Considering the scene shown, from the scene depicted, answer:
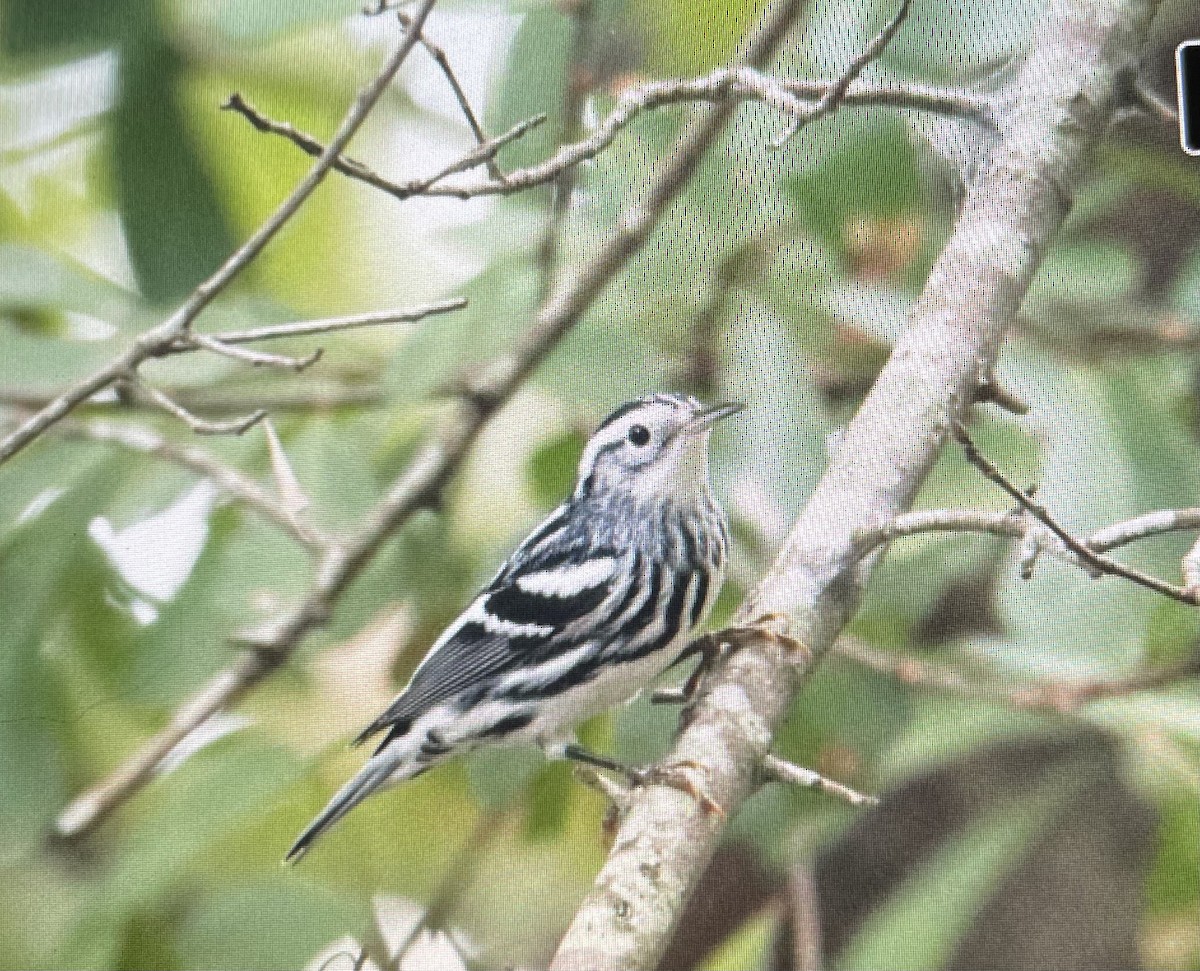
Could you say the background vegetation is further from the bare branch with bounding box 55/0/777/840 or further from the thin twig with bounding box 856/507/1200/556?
the thin twig with bounding box 856/507/1200/556

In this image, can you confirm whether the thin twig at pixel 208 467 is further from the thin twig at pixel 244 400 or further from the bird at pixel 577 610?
the bird at pixel 577 610

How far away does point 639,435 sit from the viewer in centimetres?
107

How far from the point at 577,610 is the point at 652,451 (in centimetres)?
13

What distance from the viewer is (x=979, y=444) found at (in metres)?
1.02

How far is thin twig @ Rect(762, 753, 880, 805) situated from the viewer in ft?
2.74

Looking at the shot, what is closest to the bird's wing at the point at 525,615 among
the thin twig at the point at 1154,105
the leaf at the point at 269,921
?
the leaf at the point at 269,921

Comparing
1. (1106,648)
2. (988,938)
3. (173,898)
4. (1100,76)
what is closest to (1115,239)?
A: (1100,76)

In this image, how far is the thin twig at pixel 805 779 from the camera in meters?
0.83

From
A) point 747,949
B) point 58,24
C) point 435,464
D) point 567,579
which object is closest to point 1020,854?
point 747,949

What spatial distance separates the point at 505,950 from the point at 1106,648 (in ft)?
1.57

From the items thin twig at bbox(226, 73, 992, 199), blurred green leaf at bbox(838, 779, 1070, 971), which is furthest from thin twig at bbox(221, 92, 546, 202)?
blurred green leaf at bbox(838, 779, 1070, 971)

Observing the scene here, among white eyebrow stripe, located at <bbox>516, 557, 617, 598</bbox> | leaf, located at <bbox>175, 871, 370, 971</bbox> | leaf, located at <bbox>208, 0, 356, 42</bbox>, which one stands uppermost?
leaf, located at <bbox>208, 0, 356, 42</bbox>

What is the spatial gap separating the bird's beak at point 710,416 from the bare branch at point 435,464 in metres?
0.11

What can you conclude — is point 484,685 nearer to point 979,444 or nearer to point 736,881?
point 736,881
